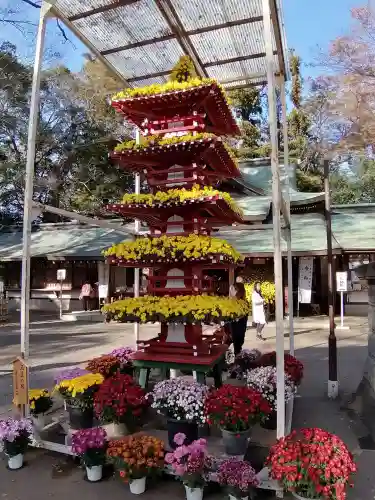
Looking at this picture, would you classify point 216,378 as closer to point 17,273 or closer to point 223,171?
point 223,171

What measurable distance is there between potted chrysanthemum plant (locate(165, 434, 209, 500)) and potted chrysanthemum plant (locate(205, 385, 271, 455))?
1.69 feet

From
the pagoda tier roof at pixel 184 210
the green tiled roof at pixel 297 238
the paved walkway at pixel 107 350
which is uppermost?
the green tiled roof at pixel 297 238

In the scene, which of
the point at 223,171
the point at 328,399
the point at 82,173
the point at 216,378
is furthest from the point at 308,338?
the point at 82,173

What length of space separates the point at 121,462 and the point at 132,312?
7.45ft

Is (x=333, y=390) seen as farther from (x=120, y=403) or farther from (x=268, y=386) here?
(x=120, y=403)

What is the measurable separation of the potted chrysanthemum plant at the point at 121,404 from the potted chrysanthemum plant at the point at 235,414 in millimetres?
1008

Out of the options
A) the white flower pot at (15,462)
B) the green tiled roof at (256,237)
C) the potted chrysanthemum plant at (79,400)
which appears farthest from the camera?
the green tiled roof at (256,237)

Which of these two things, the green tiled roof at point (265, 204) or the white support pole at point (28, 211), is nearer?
the white support pole at point (28, 211)

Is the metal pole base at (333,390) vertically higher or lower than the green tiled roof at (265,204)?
lower

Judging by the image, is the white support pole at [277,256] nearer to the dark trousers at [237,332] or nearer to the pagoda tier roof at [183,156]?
the pagoda tier roof at [183,156]

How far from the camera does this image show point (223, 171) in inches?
289

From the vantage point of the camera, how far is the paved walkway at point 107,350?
15.0 feet

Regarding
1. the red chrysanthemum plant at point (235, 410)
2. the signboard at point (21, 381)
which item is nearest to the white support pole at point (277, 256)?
the red chrysanthemum plant at point (235, 410)

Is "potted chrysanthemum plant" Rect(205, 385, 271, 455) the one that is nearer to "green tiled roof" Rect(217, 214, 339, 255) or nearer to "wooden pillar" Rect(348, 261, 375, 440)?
"wooden pillar" Rect(348, 261, 375, 440)
